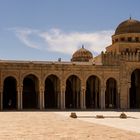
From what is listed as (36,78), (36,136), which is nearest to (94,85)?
(36,78)

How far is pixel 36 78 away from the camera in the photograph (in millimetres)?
44219

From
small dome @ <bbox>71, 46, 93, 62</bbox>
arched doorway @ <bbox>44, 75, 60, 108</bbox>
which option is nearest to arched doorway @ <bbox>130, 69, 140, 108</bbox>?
arched doorway @ <bbox>44, 75, 60, 108</bbox>

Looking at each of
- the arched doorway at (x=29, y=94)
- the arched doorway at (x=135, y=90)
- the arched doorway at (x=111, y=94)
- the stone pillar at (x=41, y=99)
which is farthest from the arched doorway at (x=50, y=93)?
the arched doorway at (x=135, y=90)

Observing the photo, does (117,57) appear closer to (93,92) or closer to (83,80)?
(83,80)

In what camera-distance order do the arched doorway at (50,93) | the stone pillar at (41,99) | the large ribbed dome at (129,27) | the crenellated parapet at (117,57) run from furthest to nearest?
the large ribbed dome at (129,27) < the arched doorway at (50,93) < the crenellated parapet at (117,57) < the stone pillar at (41,99)

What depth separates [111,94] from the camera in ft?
154

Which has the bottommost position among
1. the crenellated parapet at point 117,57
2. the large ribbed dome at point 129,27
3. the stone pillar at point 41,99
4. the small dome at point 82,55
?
the stone pillar at point 41,99

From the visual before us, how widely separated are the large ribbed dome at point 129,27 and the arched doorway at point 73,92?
8.58 metres

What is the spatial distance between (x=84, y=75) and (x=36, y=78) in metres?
5.13

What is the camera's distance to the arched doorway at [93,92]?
152 ft

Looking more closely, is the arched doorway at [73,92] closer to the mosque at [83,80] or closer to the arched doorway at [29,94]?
the mosque at [83,80]

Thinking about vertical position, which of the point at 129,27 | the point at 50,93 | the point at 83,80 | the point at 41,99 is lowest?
the point at 41,99

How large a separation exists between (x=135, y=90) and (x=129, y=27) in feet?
25.5

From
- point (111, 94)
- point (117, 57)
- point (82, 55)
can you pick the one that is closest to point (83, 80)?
point (117, 57)
